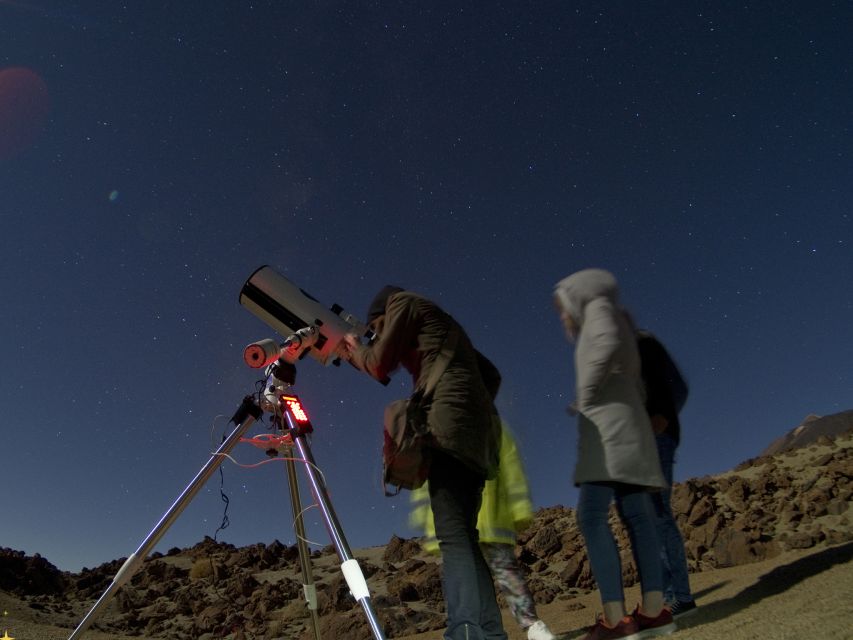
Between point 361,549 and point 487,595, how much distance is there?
993 cm

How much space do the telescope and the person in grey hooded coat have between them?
1.21m

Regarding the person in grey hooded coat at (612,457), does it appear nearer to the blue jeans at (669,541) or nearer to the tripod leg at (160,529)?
the blue jeans at (669,541)

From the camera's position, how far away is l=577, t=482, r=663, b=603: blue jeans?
256 centimetres

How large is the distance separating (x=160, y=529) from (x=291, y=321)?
1684 millimetres

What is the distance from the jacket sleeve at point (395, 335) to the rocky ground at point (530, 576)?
1848 millimetres

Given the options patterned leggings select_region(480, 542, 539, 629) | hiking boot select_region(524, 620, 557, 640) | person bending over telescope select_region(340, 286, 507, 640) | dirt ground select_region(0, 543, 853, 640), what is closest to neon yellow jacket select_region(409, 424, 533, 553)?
patterned leggings select_region(480, 542, 539, 629)

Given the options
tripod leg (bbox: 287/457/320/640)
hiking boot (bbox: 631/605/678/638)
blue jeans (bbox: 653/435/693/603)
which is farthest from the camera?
blue jeans (bbox: 653/435/693/603)

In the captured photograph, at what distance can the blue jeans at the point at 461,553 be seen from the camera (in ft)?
6.98

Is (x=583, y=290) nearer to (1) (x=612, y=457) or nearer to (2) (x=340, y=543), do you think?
(1) (x=612, y=457)

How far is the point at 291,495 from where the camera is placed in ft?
10.8

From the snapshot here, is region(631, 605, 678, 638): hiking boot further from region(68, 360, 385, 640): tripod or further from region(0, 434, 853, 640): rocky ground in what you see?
region(68, 360, 385, 640): tripod

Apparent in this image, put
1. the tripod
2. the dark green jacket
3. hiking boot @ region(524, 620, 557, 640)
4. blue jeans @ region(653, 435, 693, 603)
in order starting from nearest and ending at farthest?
the dark green jacket → the tripod → hiking boot @ region(524, 620, 557, 640) → blue jeans @ region(653, 435, 693, 603)

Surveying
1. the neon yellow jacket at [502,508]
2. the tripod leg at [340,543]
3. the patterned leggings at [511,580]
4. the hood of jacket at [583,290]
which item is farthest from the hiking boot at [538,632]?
the hood of jacket at [583,290]

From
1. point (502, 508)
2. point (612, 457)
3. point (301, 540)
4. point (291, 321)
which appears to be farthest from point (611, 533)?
point (291, 321)
